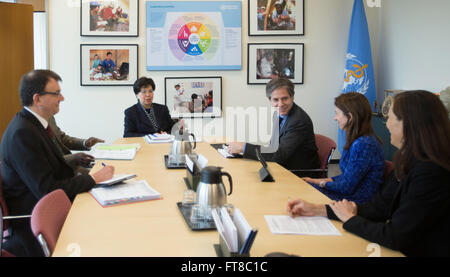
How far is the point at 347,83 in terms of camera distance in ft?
18.4

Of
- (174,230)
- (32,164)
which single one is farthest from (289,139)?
(32,164)

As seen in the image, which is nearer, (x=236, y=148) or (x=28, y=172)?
(x=28, y=172)

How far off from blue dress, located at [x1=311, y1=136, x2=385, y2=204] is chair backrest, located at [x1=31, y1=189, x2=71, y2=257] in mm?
1603

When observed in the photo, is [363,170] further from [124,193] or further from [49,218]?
[49,218]

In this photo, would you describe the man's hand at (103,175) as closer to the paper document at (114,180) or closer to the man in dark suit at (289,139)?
the paper document at (114,180)

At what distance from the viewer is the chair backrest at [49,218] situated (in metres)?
1.57

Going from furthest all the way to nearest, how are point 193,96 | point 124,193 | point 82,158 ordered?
point 193,96 < point 82,158 < point 124,193

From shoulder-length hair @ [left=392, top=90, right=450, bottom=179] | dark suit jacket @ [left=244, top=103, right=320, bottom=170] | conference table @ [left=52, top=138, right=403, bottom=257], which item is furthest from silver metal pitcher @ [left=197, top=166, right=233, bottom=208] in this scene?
dark suit jacket @ [left=244, top=103, right=320, bottom=170]

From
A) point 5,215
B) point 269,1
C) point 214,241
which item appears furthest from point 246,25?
point 214,241

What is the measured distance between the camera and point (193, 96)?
5.72 meters

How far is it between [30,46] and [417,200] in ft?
15.1

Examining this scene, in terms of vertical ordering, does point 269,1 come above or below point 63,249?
above

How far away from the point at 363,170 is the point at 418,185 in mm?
948
